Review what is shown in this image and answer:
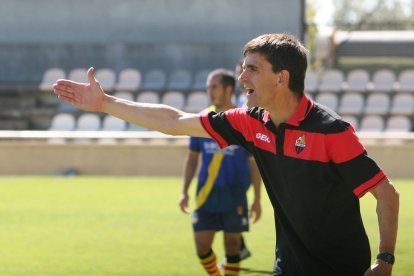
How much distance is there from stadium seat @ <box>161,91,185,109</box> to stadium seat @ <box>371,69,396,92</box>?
17.7 feet

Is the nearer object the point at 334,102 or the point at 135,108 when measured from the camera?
the point at 135,108

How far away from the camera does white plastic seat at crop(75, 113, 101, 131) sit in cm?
2638

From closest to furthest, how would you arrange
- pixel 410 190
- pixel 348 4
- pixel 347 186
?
pixel 347 186, pixel 410 190, pixel 348 4

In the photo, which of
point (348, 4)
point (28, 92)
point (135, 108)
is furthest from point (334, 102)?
point (348, 4)

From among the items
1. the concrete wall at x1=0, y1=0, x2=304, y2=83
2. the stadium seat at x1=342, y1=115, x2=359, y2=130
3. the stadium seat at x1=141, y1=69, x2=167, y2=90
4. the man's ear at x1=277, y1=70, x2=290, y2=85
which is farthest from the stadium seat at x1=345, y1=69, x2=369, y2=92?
the man's ear at x1=277, y1=70, x2=290, y2=85

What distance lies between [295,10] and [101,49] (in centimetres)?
588

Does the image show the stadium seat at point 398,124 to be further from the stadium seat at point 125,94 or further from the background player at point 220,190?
the background player at point 220,190

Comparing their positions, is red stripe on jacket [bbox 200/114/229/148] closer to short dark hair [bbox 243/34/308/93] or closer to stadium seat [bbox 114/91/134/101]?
short dark hair [bbox 243/34/308/93]

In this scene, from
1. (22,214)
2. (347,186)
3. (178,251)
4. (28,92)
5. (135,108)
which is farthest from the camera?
(28,92)

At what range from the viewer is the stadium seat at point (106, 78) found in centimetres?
2839

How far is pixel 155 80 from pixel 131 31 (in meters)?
2.24

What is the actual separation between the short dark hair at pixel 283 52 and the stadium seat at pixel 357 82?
918 inches

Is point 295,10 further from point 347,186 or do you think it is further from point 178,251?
point 347,186

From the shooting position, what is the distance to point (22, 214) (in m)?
15.3
